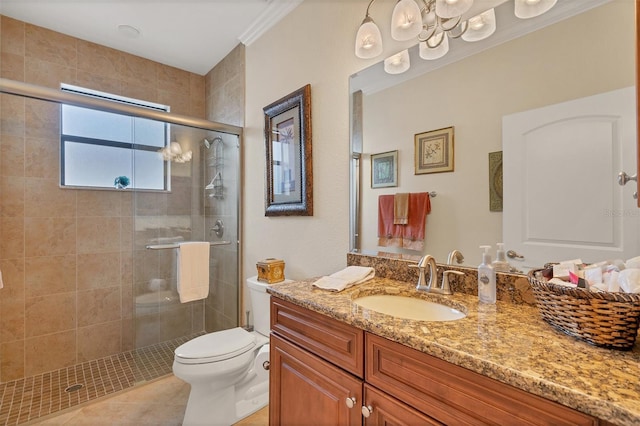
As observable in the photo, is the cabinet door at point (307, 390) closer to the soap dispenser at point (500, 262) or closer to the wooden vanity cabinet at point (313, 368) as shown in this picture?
the wooden vanity cabinet at point (313, 368)

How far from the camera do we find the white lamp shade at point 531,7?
1.01 metres

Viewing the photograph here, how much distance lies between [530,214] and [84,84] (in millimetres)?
3158

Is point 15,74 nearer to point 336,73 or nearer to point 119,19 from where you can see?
point 119,19

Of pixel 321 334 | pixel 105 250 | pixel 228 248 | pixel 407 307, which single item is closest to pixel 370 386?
pixel 321 334

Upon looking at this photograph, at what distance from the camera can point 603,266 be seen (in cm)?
78

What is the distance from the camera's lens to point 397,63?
1411 mm

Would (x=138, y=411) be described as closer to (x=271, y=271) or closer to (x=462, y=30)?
(x=271, y=271)

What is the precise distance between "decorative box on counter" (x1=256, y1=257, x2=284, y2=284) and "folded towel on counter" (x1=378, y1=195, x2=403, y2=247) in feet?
2.49

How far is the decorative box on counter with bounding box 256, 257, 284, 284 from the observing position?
1.90 m

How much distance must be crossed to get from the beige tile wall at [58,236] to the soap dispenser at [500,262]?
2148 mm

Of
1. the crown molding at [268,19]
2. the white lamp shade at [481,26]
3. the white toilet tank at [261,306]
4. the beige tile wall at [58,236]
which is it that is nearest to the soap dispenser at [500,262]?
the white lamp shade at [481,26]

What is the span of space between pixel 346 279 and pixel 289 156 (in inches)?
41.5

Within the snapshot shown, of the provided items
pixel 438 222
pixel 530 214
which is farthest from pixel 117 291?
pixel 530 214

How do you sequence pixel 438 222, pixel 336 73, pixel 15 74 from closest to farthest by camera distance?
pixel 438 222, pixel 336 73, pixel 15 74
